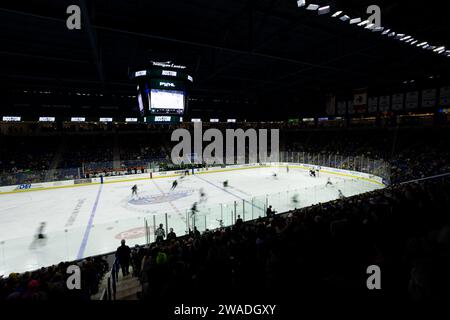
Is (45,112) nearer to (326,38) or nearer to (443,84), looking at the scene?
(326,38)

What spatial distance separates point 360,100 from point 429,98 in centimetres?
582

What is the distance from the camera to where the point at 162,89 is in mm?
12922

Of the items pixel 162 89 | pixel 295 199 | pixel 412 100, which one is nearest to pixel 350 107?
pixel 412 100

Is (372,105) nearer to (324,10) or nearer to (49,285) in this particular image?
(324,10)

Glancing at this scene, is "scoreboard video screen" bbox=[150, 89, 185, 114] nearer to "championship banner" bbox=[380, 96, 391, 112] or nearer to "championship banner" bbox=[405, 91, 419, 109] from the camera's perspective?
"championship banner" bbox=[380, 96, 391, 112]

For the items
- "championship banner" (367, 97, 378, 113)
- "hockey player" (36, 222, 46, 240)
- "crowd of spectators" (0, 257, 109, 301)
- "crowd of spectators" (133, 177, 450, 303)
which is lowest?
"hockey player" (36, 222, 46, 240)

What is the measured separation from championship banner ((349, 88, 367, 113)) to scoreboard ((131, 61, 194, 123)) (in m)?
21.0

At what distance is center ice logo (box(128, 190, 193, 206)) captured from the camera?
1555 cm

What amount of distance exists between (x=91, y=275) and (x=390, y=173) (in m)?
19.2

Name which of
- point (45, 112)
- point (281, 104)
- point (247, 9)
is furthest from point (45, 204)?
point (281, 104)

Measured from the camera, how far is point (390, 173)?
57.6 feet

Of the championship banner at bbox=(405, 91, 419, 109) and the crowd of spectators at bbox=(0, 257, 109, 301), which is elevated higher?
the championship banner at bbox=(405, 91, 419, 109)

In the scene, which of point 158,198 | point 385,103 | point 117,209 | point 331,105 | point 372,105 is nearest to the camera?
point 117,209

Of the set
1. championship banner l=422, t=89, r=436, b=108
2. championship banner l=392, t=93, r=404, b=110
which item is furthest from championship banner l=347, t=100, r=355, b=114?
championship banner l=422, t=89, r=436, b=108
